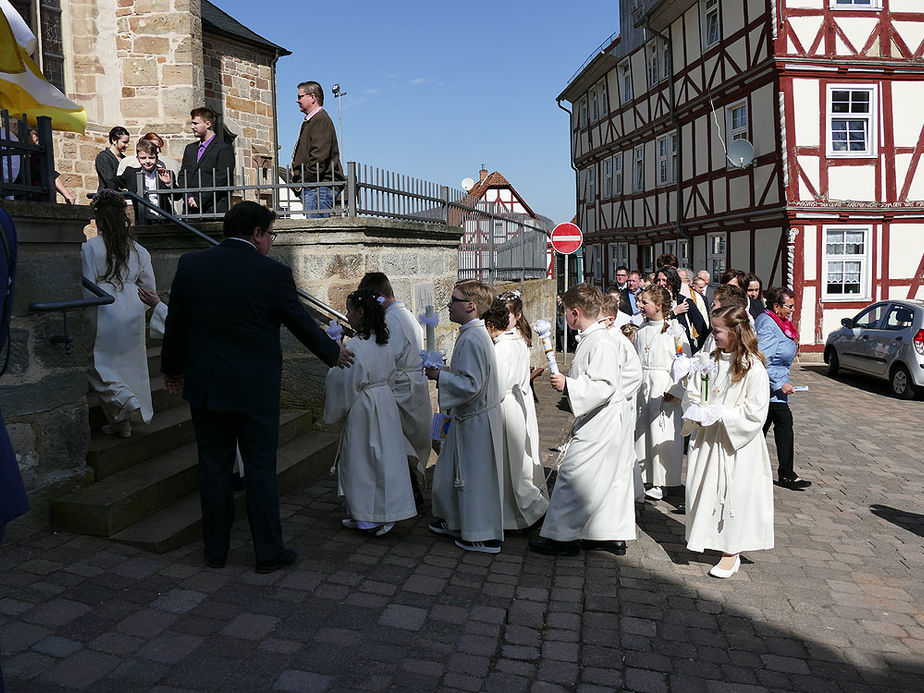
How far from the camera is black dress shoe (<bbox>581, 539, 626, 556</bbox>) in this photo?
5070 millimetres

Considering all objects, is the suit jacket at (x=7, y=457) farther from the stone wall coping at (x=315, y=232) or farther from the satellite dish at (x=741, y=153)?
the satellite dish at (x=741, y=153)

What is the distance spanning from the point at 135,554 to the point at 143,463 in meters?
1.03

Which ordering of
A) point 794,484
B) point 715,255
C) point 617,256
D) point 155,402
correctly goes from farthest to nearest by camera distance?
point 617,256
point 715,255
point 794,484
point 155,402

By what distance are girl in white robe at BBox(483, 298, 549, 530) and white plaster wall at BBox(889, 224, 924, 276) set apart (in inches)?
616

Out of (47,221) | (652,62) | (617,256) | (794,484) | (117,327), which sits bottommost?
(794,484)

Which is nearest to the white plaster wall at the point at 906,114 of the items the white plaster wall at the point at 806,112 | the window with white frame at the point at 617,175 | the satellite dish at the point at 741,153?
the white plaster wall at the point at 806,112

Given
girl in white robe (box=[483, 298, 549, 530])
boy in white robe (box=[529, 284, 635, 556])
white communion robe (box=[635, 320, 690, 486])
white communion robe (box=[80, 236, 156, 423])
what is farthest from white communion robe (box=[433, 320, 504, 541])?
white communion robe (box=[80, 236, 156, 423])

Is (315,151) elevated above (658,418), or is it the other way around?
(315,151)

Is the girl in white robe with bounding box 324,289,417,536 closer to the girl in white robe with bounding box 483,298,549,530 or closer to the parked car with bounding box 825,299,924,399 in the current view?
the girl in white robe with bounding box 483,298,549,530

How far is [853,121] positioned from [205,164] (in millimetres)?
15417

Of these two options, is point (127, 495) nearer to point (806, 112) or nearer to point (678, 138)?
point (806, 112)

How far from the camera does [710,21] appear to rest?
20.5 metres

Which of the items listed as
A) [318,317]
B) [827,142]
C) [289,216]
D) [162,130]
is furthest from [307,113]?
[827,142]

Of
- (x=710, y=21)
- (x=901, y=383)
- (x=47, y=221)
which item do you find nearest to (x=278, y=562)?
(x=47, y=221)
